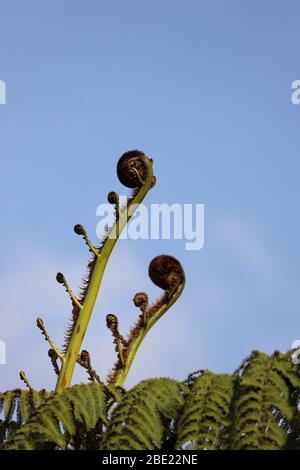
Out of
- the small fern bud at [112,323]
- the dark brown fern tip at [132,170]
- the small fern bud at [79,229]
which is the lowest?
the small fern bud at [112,323]

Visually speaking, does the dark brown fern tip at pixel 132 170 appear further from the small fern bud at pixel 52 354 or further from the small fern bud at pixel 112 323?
the small fern bud at pixel 52 354

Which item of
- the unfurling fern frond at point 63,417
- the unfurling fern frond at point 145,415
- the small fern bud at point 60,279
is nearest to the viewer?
the unfurling fern frond at point 145,415

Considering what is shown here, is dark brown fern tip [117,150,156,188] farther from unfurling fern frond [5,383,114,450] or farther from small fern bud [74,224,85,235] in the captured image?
unfurling fern frond [5,383,114,450]

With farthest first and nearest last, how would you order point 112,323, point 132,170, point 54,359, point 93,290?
1. point 132,170
2. point 93,290
3. point 54,359
4. point 112,323

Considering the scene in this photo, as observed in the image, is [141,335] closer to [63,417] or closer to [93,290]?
[93,290]

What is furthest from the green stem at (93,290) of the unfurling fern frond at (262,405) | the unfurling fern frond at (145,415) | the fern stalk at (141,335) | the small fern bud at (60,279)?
the unfurling fern frond at (262,405)

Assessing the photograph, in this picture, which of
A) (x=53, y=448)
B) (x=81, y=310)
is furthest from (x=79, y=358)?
(x=53, y=448)

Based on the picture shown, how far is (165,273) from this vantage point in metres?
3.51

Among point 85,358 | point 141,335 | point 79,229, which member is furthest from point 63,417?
point 79,229

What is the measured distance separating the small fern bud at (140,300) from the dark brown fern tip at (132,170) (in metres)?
0.57

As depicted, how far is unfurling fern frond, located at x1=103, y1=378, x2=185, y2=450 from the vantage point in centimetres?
A: 281

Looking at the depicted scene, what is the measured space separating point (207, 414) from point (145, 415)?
0.21 metres

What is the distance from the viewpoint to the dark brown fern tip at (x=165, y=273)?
3504 millimetres
